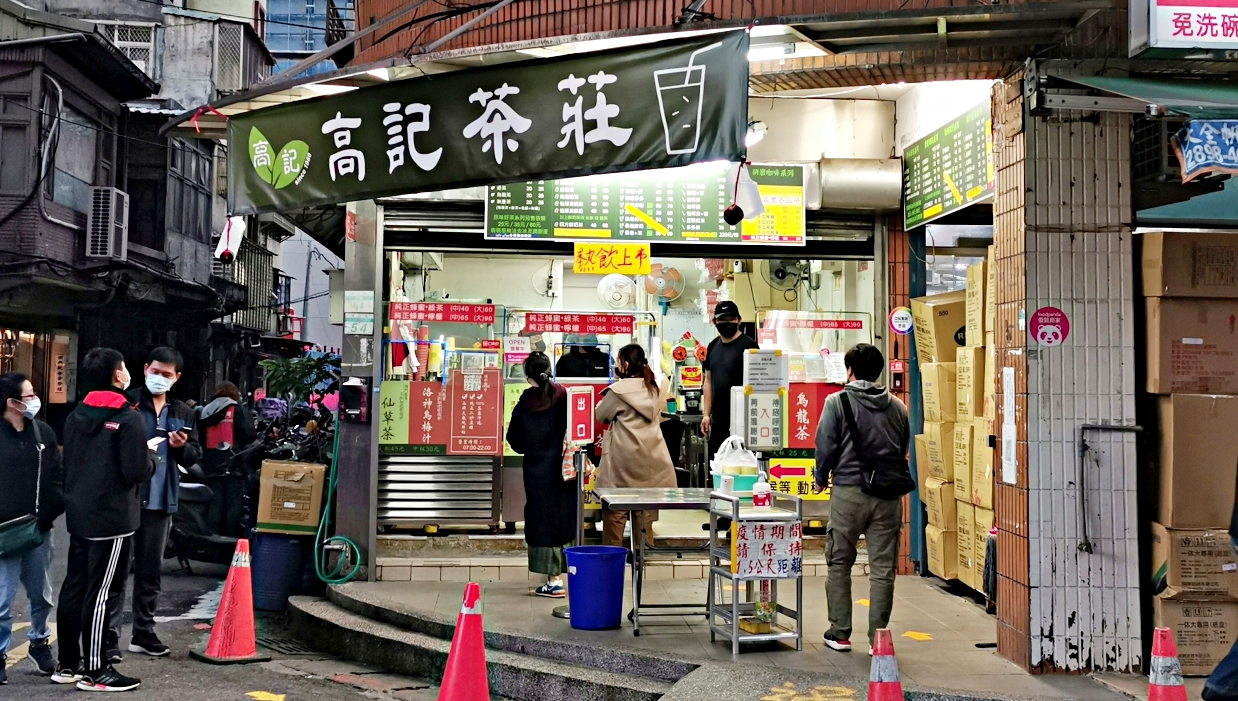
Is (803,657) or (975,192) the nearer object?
(803,657)

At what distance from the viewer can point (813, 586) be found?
8297 mm

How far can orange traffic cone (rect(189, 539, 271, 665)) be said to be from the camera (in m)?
6.62

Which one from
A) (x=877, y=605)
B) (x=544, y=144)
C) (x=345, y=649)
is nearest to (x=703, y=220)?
(x=544, y=144)

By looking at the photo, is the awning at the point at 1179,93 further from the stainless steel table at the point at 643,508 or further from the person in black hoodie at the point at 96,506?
the person in black hoodie at the point at 96,506

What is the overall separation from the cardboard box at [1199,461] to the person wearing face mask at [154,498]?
6044 millimetres

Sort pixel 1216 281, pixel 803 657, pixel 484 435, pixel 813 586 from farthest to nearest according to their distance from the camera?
pixel 484 435
pixel 813 586
pixel 803 657
pixel 1216 281

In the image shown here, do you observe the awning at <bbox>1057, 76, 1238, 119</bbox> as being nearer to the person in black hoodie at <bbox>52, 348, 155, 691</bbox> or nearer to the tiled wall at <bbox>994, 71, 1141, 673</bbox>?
the tiled wall at <bbox>994, 71, 1141, 673</bbox>

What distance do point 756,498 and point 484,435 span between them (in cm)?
342

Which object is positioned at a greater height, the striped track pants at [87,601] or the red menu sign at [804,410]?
the red menu sign at [804,410]

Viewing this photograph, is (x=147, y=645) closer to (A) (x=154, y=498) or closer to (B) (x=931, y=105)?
(A) (x=154, y=498)

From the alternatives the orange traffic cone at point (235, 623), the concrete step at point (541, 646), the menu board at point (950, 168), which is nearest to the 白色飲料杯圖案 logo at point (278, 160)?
the orange traffic cone at point (235, 623)

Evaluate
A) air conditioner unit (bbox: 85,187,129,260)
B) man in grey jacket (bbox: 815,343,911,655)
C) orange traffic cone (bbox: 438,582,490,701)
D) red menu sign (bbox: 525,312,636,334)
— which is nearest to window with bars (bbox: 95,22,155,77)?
air conditioner unit (bbox: 85,187,129,260)

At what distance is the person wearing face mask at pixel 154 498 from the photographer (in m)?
6.56

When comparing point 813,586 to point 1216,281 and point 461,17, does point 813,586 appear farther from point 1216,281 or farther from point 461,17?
point 461,17
